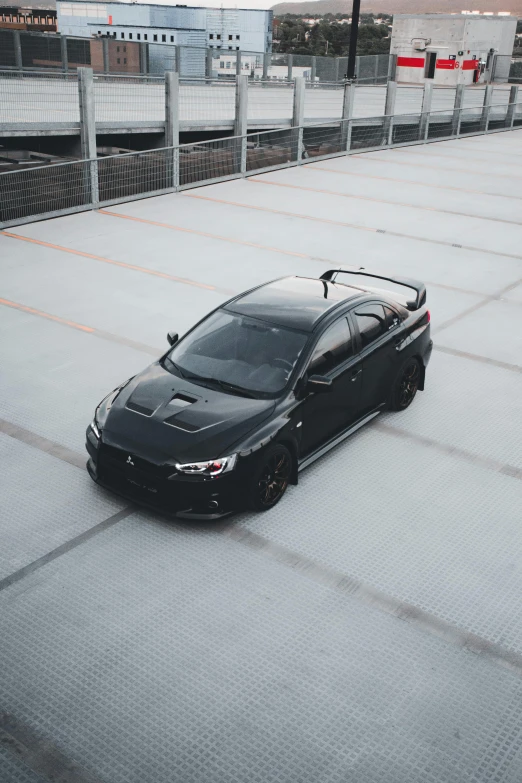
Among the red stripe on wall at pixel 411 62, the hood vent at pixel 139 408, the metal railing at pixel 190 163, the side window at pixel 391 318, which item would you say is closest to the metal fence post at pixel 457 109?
the metal railing at pixel 190 163

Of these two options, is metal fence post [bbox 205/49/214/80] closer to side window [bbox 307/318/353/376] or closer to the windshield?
the windshield

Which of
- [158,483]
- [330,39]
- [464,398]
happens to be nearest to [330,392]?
[158,483]

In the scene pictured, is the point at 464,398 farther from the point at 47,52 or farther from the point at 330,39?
the point at 330,39

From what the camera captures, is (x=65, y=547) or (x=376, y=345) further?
(x=376, y=345)

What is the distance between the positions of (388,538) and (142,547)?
179cm

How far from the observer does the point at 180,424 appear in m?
5.84

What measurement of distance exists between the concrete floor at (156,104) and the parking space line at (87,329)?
A: 7.31m

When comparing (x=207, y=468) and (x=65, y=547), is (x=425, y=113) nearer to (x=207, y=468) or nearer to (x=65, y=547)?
(x=207, y=468)

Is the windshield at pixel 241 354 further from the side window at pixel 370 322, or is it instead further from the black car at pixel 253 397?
the side window at pixel 370 322

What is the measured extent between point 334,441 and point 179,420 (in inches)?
60.5

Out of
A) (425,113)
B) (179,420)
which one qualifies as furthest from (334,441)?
(425,113)

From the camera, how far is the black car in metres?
5.67

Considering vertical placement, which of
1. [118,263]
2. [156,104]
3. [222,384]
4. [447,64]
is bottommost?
[118,263]

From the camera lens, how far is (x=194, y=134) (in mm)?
22969
